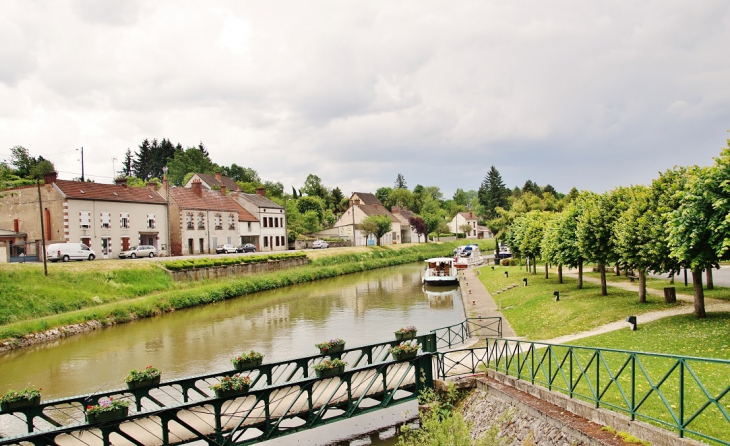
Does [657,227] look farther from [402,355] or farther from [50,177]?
[50,177]

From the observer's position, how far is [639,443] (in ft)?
27.1

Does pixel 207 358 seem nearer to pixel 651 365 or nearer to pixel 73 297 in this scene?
pixel 73 297

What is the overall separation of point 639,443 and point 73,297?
3165 centimetres

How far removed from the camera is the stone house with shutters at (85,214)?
41594 mm

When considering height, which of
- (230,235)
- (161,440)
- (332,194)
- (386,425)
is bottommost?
(386,425)

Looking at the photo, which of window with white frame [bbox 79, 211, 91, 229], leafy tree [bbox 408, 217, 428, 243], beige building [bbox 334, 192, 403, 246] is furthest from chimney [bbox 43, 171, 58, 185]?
leafy tree [bbox 408, 217, 428, 243]

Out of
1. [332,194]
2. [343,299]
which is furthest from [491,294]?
[332,194]

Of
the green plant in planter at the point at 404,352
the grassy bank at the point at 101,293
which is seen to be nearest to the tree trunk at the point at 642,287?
the green plant in planter at the point at 404,352

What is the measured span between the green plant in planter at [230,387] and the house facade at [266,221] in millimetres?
51959

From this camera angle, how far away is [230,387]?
11.4m

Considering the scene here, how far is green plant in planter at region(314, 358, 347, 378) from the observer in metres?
12.6

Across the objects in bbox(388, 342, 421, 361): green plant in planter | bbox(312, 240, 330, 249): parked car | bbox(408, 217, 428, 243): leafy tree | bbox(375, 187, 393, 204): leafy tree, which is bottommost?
bbox(388, 342, 421, 361): green plant in planter

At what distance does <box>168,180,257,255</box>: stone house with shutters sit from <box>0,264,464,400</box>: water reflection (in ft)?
54.4

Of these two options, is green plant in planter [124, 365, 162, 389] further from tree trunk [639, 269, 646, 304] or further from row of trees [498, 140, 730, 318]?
tree trunk [639, 269, 646, 304]
